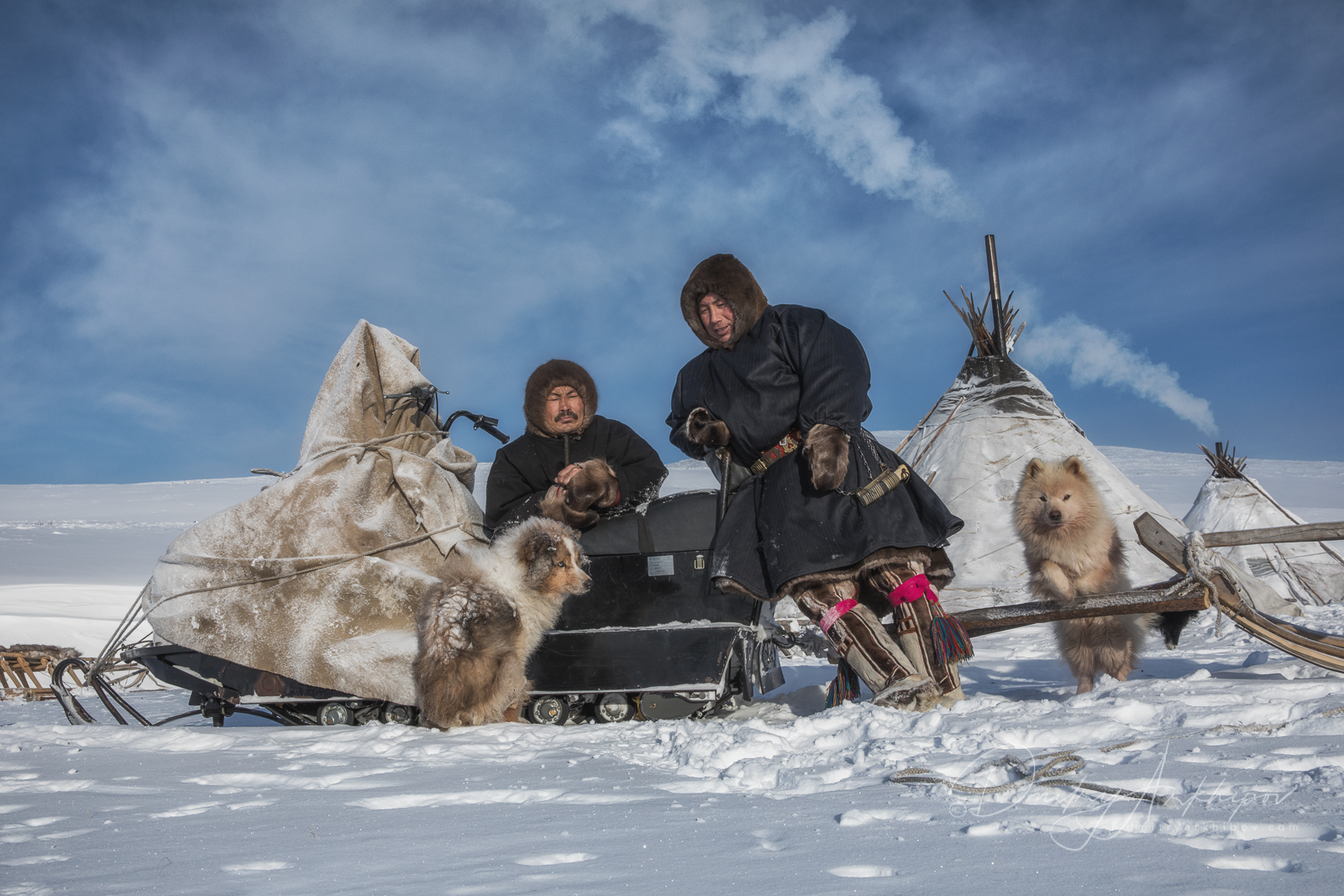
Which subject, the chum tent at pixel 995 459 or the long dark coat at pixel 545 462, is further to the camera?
the chum tent at pixel 995 459

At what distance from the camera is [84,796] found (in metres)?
2.05

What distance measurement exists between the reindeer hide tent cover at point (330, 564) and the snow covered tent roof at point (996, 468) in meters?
5.66

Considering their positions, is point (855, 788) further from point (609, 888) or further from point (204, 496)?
point (204, 496)

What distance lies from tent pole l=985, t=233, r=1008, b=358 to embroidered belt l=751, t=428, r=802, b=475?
22.8 feet

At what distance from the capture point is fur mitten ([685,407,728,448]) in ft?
10.1

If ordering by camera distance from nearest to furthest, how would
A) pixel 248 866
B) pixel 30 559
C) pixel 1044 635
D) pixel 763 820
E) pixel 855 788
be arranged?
pixel 248 866 < pixel 763 820 < pixel 855 788 < pixel 1044 635 < pixel 30 559

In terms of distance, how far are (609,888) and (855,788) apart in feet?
2.43

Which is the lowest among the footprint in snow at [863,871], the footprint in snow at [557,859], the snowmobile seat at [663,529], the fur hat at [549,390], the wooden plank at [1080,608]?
the footprint in snow at [557,859]

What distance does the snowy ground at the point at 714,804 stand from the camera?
1201mm

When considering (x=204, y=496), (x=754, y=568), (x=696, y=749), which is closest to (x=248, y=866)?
(x=696, y=749)

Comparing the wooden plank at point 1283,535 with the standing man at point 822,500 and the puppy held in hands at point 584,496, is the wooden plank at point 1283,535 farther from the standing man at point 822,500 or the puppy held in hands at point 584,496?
the puppy held in hands at point 584,496

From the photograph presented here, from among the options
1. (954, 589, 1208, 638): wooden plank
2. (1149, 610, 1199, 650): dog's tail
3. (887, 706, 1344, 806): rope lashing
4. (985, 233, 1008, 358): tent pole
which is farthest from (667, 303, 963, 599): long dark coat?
(985, 233, 1008, 358): tent pole

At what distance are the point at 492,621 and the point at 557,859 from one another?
1915mm

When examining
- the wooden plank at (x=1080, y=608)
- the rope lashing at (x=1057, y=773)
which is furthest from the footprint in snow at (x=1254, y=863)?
the wooden plank at (x=1080, y=608)
